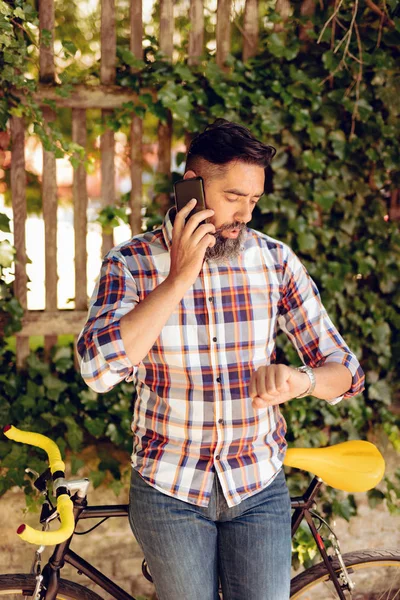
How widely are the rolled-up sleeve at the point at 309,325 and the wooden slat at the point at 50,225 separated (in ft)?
4.36

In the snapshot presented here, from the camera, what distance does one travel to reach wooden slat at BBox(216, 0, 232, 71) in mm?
2979

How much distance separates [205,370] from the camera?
1.91m

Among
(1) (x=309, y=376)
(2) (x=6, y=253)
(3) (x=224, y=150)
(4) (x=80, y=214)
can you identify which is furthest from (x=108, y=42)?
(1) (x=309, y=376)

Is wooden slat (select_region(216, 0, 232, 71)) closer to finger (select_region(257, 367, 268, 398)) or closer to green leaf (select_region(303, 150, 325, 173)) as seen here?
green leaf (select_region(303, 150, 325, 173))

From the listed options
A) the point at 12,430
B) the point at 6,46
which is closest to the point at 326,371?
the point at 12,430

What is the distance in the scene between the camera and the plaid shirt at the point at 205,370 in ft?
6.19

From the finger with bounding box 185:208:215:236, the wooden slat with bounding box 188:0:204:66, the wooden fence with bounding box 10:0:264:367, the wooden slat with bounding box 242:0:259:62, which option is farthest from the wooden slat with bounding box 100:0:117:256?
the finger with bounding box 185:208:215:236

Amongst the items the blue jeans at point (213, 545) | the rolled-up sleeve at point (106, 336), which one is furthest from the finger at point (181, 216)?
the blue jeans at point (213, 545)

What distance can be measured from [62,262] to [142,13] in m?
2.52

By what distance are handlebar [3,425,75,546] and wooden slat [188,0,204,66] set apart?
6.27 feet

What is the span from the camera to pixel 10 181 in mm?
2955

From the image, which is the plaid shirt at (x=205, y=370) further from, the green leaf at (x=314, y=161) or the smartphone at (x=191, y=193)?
the green leaf at (x=314, y=161)

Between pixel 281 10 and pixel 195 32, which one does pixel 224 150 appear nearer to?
pixel 195 32

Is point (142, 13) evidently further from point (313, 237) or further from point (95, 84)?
point (313, 237)
